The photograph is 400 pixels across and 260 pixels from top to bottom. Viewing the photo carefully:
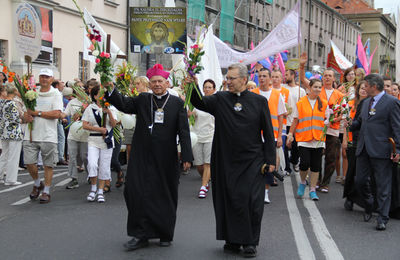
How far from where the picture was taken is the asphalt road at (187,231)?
6.14m

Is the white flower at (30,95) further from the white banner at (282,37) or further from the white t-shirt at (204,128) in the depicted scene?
the white banner at (282,37)

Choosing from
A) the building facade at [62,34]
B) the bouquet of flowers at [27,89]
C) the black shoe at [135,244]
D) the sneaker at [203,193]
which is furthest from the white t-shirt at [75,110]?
the building facade at [62,34]

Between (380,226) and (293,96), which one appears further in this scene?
(293,96)

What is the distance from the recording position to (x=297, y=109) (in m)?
10.0

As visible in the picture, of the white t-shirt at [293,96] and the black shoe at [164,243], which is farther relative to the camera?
the white t-shirt at [293,96]

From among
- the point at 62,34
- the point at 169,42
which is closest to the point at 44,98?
the point at 169,42

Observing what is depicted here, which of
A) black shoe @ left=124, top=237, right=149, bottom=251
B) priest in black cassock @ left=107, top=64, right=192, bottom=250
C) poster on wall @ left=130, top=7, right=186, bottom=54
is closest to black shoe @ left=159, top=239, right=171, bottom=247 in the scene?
priest in black cassock @ left=107, top=64, right=192, bottom=250

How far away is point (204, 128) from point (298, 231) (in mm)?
3651

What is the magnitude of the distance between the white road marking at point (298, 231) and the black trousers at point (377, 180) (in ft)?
3.15

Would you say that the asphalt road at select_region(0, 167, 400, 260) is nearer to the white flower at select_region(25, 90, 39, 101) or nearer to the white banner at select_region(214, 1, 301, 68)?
the white flower at select_region(25, 90, 39, 101)

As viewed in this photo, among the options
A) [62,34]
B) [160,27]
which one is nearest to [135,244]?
[160,27]

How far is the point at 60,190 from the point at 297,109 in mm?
4413

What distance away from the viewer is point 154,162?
21.5 feet

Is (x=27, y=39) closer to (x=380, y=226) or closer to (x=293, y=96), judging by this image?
(x=293, y=96)
